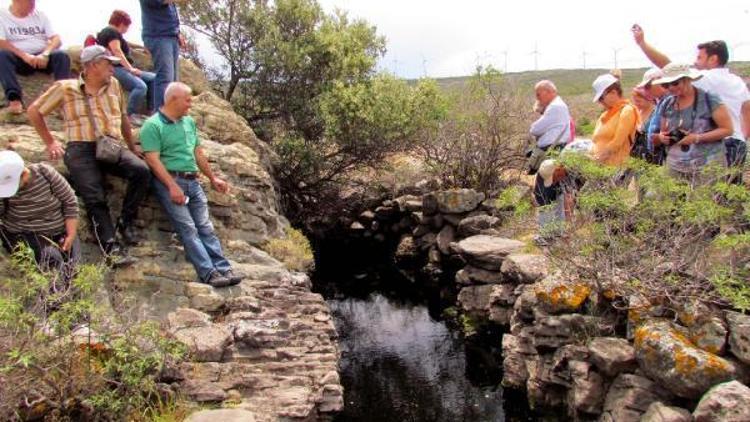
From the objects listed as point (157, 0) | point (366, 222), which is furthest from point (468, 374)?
point (366, 222)

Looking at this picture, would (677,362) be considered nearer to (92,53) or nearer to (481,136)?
(92,53)

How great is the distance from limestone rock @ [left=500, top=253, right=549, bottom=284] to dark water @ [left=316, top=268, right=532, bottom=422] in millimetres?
1746

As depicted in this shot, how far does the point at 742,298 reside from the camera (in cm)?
679

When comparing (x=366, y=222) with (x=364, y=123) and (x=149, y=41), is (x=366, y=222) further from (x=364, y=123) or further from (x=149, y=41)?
(x=149, y=41)

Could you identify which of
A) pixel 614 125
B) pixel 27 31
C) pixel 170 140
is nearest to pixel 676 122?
pixel 614 125

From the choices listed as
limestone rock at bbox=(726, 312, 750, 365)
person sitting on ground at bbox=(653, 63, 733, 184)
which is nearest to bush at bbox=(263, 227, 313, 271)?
person sitting on ground at bbox=(653, 63, 733, 184)

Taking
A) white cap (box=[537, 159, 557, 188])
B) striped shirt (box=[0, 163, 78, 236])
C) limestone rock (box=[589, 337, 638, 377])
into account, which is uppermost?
striped shirt (box=[0, 163, 78, 236])

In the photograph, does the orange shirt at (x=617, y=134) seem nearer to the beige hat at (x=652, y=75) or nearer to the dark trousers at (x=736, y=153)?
the beige hat at (x=652, y=75)

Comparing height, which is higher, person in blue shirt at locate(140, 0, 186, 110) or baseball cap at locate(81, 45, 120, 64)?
person in blue shirt at locate(140, 0, 186, 110)

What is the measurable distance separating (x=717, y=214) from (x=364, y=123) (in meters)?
11.4

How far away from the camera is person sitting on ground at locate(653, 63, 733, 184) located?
784cm

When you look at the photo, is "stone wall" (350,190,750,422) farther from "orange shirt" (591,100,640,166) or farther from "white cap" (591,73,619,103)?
"white cap" (591,73,619,103)

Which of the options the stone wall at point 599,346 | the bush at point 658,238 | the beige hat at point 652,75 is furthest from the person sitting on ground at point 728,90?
the stone wall at point 599,346

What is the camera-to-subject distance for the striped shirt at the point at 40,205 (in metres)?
6.66
